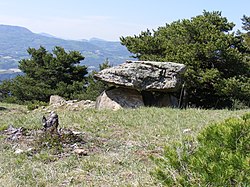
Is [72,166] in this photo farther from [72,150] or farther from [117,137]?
[117,137]

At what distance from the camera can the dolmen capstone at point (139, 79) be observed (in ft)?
34.8

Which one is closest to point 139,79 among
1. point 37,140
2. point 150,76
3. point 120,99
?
point 150,76

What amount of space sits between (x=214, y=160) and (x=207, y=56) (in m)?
10.6

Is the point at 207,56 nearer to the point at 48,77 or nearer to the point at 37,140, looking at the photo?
the point at 37,140

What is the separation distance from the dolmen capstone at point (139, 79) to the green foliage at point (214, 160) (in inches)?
314

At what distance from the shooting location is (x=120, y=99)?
11.1 meters

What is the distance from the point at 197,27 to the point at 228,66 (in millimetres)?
1915

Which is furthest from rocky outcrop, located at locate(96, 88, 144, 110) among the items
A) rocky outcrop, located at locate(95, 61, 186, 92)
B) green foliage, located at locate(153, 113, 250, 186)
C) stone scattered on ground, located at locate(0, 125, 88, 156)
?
green foliage, located at locate(153, 113, 250, 186)

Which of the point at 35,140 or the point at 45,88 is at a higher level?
the point at 35,140

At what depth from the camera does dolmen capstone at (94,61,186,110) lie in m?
10.6

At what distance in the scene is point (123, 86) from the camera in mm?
10992

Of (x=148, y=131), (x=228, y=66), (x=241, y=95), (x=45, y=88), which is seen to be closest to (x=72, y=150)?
(x=148, y=131)

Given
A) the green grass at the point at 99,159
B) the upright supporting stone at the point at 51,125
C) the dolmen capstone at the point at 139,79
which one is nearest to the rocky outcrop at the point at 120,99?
the dolmen capstone at the point at 139,79

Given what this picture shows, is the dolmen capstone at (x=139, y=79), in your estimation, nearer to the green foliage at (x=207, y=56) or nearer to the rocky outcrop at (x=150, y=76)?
the rocky outcrop at (x=150, y=76)
